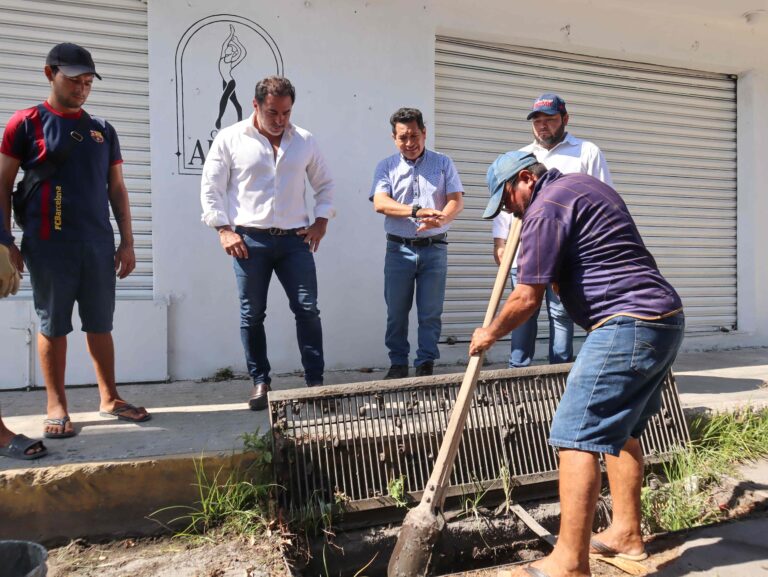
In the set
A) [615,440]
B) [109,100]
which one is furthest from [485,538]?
[109,100]

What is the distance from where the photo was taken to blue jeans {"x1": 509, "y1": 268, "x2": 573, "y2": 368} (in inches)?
147

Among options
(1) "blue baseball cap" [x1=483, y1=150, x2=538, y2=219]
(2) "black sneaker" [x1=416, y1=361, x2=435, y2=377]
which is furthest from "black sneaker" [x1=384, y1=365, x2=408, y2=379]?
(1) "blue baseball cap" [x1=483, y1=150, x2=538, y2=219]

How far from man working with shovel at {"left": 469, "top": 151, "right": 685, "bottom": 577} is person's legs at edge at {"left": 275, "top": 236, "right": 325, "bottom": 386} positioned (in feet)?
4.89

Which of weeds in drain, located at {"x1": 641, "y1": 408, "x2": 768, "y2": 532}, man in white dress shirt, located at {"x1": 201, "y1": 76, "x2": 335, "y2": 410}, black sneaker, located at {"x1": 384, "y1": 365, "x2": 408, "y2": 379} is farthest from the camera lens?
black sneaker, located at {"x1": 384, "y1": 365, "x2": 408, "y2": 379}

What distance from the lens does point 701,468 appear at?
3.24 meters

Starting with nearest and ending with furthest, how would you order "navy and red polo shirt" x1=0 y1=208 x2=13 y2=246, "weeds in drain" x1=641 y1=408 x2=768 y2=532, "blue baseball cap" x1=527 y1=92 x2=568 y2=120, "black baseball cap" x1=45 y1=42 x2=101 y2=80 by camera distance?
1. "navy and red polo shirt" x1=0 y1=208 x2=13 y2=246
2. "black baseball cap" x1=45 y1=42 x2=101 y2=80
3. "weeds in drain" x1=641 y1=408 x2=768 y2=532
4. "blue baseball cap" x1=527 y1=92 x2=568 y2=120

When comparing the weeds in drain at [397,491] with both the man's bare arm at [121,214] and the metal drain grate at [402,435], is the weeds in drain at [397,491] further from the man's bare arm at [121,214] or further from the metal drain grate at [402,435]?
the man's bare arm at [121,214]

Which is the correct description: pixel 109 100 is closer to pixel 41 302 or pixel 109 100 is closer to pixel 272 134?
pixel 272 134

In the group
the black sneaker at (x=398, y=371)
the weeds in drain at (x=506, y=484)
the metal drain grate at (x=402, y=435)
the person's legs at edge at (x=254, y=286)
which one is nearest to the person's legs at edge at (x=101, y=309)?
the person's legs at edge at (x=254, y=286)

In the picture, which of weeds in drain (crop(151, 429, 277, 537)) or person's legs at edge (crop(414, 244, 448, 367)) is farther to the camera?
person's legs at edge (crop(414, 244, 448, 367))

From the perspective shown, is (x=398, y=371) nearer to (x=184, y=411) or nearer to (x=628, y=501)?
(x=184, y=411)

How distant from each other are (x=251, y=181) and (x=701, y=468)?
10.3 feet

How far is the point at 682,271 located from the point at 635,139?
61.6 inches

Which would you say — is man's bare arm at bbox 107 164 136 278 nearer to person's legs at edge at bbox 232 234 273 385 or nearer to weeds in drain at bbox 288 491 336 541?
person's legs at edge at bbox 232 234 273 385
